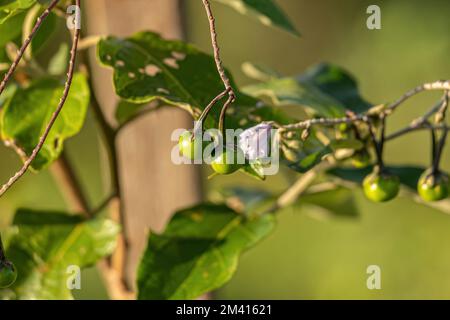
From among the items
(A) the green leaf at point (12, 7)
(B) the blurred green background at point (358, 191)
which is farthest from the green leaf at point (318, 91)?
(B) the blurred green background at point (358, 191)

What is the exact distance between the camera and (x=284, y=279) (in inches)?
112

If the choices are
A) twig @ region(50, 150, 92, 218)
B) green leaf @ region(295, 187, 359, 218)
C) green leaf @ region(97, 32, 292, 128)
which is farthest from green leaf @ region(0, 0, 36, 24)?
green leaf @ region(295, 187, 359, 218)

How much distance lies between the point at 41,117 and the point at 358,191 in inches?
72.5

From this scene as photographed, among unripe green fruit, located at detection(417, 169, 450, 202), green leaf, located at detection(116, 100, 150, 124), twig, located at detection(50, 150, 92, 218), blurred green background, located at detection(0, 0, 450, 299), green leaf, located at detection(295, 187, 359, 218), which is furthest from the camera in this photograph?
blurred green background, located at detection(0, 0, 450, 299)

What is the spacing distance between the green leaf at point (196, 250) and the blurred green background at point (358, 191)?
1361 mm

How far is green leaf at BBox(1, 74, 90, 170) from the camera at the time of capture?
931 mm

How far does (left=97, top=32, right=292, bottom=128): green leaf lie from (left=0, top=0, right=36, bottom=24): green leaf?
12cm

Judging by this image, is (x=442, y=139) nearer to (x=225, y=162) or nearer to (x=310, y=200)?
(x=225, y=162)

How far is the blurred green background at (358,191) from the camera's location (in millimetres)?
2768

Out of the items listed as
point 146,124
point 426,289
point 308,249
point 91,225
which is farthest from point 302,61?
point 91,225

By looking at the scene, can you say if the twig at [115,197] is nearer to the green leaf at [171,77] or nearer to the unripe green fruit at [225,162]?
the green leaf at [171,77]

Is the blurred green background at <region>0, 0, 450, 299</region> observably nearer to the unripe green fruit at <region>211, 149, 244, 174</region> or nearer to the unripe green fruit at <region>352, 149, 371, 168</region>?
the unripe green fruit at <region>352, 149, 371, 168</region>

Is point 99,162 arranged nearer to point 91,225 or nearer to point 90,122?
point 90,122

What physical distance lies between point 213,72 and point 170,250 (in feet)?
0.80
